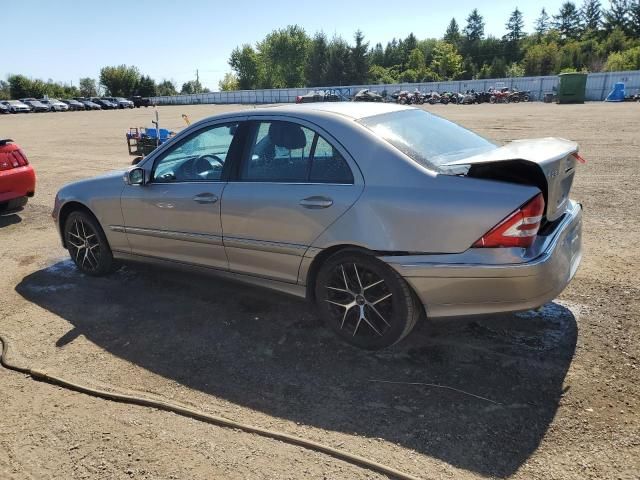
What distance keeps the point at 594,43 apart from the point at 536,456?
327 ft

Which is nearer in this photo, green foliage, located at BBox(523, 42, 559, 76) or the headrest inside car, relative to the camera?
the headrest inside car

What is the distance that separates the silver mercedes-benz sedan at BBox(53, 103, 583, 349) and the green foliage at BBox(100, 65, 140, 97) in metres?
97.2

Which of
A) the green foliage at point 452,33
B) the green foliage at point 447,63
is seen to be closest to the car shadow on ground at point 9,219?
the green foliage at point 447,63

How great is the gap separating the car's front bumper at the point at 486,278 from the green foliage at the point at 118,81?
3904 inches

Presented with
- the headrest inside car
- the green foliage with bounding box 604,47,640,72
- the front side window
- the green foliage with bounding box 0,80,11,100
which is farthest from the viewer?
the green foliage with bounding box 0,80,11,100

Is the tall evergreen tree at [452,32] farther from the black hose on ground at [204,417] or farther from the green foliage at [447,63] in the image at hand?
the black hose on ground at [204,417]

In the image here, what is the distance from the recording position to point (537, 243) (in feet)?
9.91

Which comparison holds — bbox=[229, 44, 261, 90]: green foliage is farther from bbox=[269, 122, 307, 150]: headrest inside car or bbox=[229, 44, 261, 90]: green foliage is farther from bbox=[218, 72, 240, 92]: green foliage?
bbox=[269, 122, 307, 150]: headrest inside car

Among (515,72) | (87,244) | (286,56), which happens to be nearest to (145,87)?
(286,56)

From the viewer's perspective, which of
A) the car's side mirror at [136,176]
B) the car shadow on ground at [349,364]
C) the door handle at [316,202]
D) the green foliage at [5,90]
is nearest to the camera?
the car shadow on ground at [349,364]

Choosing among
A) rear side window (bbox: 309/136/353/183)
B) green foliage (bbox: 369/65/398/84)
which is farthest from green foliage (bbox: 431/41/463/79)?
rear side window (bbox: 309/136/353/183)

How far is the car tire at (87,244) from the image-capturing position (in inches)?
195

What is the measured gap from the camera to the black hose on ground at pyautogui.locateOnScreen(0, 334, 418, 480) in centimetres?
247

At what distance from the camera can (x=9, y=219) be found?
7.66 meters
